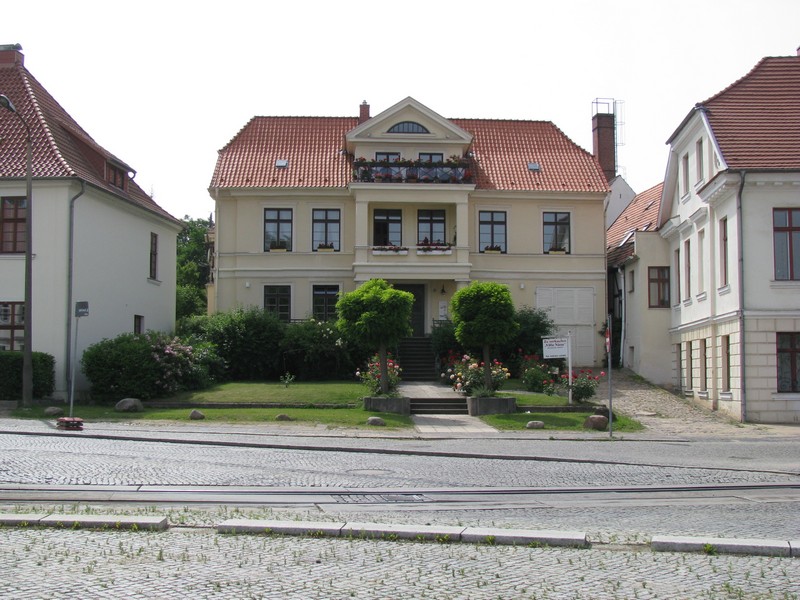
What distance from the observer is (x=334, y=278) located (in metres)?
38.8

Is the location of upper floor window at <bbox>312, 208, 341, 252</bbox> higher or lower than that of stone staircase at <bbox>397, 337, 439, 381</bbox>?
higher

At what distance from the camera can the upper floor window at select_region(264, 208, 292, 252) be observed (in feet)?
128

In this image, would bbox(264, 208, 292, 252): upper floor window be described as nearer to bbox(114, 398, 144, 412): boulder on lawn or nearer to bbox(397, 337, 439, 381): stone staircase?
bbox(397, 337, 439, 381): stone staircase

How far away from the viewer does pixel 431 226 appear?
39.7m

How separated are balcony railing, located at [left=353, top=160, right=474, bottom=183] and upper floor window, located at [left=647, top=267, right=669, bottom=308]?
8719 mm

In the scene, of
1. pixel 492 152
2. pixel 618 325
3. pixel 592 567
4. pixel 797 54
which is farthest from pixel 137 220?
pixel 592 567

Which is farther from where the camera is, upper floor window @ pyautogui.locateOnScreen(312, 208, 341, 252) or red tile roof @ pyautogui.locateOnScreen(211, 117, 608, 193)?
red tile roof @ pyautogui.locateOnScreen(211, 117, 608, 193)

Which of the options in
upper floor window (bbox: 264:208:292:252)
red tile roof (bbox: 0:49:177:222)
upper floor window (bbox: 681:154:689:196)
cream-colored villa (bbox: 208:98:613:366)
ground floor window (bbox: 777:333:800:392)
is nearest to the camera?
ground floor window (bbox: 777:333:800:392)

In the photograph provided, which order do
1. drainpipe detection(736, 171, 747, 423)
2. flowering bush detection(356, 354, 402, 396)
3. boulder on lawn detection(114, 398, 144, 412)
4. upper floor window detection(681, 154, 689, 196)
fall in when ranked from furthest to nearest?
upper floor window detection(681, 154, 689, 196)
flowering bush detection(356, 354, 402, 396)
drainpipe detection(736, 171, 747, 423)
boulder on lawn detection(114, 398, 144, 412)

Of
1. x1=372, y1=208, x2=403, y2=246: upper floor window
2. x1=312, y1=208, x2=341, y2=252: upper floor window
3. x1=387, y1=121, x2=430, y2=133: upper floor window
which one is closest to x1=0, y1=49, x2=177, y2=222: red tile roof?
x1=312, y1=208, x2=341, y2=252: upper floor window

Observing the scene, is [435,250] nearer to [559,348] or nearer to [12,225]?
[559,348]

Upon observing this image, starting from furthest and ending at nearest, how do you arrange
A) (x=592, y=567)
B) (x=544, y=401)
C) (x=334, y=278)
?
(x=334, y=278)
(x=544, y=401)
(x=592, y=567)

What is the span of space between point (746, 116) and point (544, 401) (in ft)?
36.6

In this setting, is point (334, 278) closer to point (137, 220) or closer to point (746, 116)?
point (137, 220)
